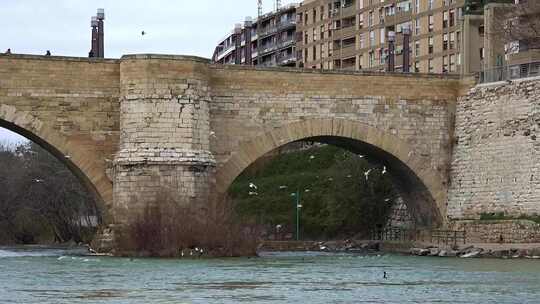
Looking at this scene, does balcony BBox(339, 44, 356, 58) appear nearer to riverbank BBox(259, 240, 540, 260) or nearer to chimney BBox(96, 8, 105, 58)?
riverbank BBox(259, 240, 540, 260)

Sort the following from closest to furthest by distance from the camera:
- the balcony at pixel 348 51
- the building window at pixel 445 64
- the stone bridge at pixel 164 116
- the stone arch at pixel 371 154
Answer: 1. the stone bridge at pixel 164 116
2. the stone arch at pixel 371 154
3. the building window at pixel 445 64
4. the balcony at pixel 348 51

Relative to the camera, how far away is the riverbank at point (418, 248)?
4382 cm

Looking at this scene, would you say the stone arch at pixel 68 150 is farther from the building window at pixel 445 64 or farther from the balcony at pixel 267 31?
the balcony at pixel 267 31

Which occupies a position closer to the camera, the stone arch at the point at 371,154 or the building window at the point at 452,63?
the stone arch at the point at 371,154

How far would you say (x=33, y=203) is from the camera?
6594 cm

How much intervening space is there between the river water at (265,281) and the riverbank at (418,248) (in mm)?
1408

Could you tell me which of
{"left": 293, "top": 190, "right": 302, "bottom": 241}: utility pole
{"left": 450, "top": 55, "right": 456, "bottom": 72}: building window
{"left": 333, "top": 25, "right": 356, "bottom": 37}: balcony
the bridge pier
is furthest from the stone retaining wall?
{"left": 333, "top": 25, "right": 356, "bottom": 37}: balcony

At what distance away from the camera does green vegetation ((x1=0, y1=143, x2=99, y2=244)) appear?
214 ft

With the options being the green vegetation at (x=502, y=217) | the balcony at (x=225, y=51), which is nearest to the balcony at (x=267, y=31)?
the balcony at (x=225, y=51)

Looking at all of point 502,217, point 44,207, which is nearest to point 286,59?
point 44,207

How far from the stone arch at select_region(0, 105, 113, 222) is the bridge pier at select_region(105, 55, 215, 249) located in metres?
0.58

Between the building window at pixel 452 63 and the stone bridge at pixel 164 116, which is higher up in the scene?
the building window at pixel 452 63

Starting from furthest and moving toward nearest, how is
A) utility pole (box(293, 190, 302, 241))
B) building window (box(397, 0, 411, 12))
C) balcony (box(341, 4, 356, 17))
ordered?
1. balcony (box(341, 4, 356, 17))
2. building window (box(397, 0, 411, 12))
3. utility pole (box(293, 190, 302, 241))

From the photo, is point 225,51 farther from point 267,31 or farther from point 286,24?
point 286,24
